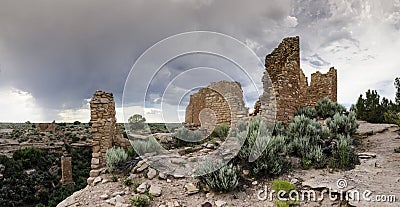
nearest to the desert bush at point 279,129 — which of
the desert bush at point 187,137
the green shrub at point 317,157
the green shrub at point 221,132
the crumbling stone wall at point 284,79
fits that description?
the crumbling stone wall at point 284,79

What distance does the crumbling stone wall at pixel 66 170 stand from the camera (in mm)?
17734

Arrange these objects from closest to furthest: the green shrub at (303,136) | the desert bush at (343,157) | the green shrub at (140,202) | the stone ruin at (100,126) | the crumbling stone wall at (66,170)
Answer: the green shrub at (140,202) < the desert bush at (343,157) < the green shrub at (303,136) < the stone ruin at (100,126) < the crumbling stone wall at (66,170)

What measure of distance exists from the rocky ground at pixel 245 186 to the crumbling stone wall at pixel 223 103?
4.53 m

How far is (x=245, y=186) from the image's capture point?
6062mm

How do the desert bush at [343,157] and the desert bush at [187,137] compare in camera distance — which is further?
the desert bush at [187,137]

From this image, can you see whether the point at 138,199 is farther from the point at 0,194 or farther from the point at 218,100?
the point at 0,194

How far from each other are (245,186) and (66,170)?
15.6 meters

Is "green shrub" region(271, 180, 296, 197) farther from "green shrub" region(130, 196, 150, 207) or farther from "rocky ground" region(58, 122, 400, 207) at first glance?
"green shrub" region(130, 196, 150, 207)

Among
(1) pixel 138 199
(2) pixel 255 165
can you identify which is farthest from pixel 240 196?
(1) pixel 138 199

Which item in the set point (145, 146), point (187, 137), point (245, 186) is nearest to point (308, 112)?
point (187, 137)

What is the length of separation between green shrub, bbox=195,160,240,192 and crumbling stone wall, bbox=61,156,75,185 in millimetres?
14715

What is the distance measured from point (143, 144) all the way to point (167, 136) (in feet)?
5.78

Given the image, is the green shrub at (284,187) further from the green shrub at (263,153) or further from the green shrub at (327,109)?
the green shrub at (327,109)
